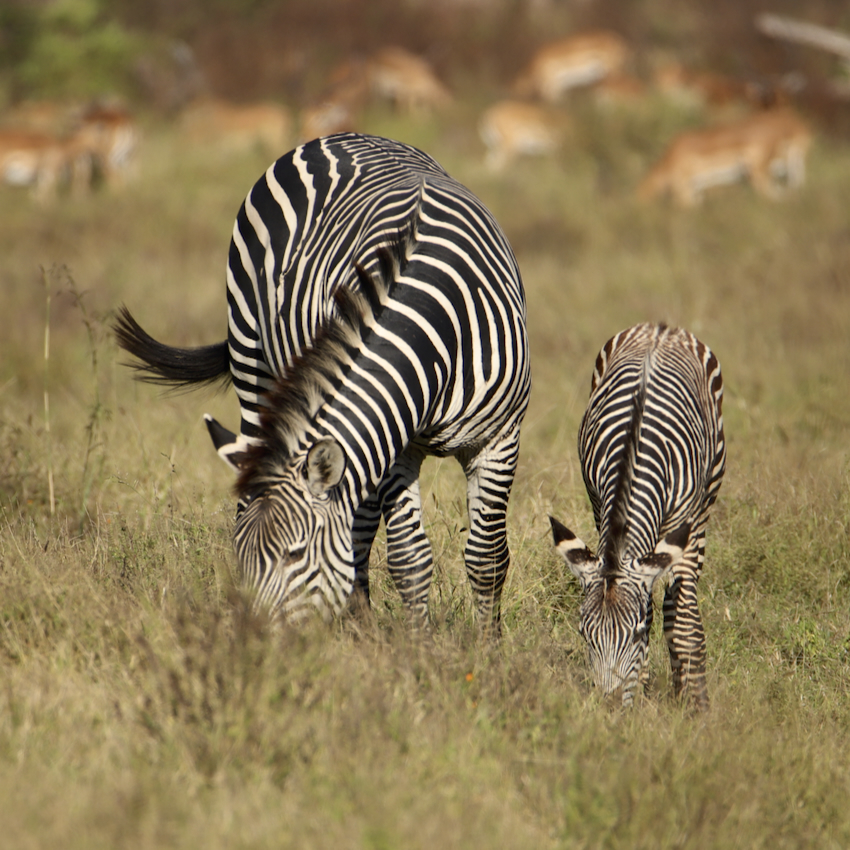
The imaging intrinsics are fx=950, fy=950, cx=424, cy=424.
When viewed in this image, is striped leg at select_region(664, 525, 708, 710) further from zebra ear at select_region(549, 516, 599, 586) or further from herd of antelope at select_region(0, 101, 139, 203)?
herd of antelope at select_region(0, 101, 139, 203)

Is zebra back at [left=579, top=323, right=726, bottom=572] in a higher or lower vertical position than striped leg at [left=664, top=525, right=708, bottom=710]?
higher

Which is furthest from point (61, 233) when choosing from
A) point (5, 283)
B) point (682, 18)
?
point (682, 18)

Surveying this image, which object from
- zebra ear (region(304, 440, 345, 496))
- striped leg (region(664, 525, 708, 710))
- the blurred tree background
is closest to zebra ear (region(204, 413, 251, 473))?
zebra ear (region(304, 440, 345, 496))

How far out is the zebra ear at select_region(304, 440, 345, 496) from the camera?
2842mm

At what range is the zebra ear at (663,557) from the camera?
3.26 metres

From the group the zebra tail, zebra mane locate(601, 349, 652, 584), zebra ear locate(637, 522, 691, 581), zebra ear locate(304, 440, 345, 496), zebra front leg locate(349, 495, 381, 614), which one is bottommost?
zebra front leg locate(349, 495, 381, 614)

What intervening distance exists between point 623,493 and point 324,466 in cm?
121

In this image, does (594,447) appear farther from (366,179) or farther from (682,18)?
(682,18)

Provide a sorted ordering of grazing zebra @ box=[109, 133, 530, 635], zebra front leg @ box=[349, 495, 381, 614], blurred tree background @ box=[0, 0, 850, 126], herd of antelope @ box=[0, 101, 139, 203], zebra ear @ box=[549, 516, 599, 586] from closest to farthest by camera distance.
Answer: grazing zebra @ box=[109, 133, 530, 635] < zebra ear @ box=[549, 516, 599, 586] < zebra front leg @ box=[349, 495, 381, 614] < herd of antelope @ box=[0, 101, 139, 203] < blurred tree background @ box=[0, 0, 850, 126]

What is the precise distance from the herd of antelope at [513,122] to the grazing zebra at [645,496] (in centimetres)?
934

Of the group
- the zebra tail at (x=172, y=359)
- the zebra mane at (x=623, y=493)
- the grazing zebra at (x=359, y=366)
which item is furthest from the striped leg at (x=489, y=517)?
the zebra tail at (x=172, y=359)

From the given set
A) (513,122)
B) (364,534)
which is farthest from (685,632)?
(513,122)

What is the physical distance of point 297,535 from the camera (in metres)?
2.86

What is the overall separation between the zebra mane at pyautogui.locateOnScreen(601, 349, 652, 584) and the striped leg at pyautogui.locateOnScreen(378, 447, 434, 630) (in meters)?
0.88
